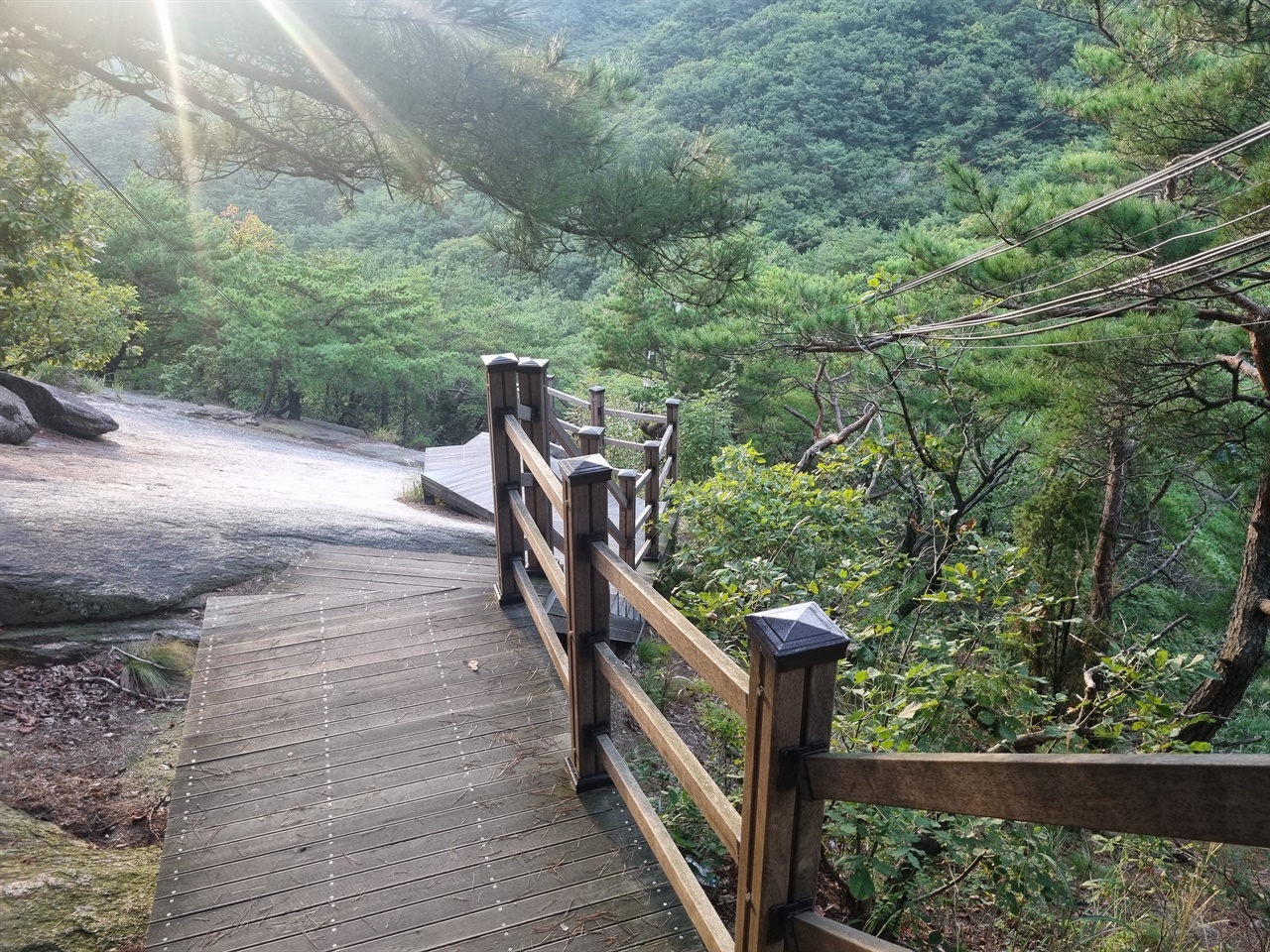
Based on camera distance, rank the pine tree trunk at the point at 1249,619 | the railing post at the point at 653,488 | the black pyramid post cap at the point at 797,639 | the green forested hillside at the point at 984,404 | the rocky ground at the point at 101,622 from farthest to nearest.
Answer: the railing post at the point at 653,488
the pine tree trunk at the point at 1249,619
the green forested hillside at the point at 984,404
the rocky ground at the point at 101,622
the black pyramid post cap at the point at 797,639

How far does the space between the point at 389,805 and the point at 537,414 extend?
1.79 m

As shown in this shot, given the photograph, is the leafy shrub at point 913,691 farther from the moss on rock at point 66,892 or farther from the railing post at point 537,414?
the moss on rock at point 66,892

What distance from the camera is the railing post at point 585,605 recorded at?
2.49m

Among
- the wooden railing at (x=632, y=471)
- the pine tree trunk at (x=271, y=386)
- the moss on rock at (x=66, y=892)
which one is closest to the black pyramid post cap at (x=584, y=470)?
the wooden railing at (x=632, y=471)

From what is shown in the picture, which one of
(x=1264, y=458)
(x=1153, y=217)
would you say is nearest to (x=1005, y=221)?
(x=1153, y=217)

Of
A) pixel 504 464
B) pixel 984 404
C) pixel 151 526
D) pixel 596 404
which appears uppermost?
pixel 984 404

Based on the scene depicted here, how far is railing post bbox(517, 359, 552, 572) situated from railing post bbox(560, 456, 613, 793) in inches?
44.9

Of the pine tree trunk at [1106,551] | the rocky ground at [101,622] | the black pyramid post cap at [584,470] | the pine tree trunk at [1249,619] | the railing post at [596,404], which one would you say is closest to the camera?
the rocky ground at [101,622]

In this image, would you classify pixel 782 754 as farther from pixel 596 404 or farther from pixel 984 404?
pixel 984 404

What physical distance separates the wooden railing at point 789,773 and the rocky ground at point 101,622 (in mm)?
1453

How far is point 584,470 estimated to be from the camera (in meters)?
2.49

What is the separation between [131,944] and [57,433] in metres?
7.85

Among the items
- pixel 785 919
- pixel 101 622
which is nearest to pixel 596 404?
pixel 101 622

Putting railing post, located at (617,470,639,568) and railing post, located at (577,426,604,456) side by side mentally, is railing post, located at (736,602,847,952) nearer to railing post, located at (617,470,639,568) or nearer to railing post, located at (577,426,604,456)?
railing post, located at (577,426,604,456)
